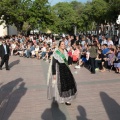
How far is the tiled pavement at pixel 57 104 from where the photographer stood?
718cm

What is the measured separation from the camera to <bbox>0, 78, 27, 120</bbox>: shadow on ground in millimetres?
7535

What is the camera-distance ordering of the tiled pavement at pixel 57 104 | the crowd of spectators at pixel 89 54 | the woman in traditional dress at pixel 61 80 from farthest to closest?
the crowd of spectators at pixel 89 54 < the woman in traditional dress at pixel 61 80 < the tiled pavement at pixel 57 104

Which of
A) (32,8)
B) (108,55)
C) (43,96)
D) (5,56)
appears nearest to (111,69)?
(108,55)

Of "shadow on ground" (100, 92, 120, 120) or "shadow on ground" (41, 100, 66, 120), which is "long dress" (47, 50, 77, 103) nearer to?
"shadow on ground" (41, 100, 66, 120)

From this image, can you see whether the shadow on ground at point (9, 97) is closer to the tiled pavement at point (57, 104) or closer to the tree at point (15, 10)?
the tiled pavement at point (57, 104)

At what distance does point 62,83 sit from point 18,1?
34.0 meters

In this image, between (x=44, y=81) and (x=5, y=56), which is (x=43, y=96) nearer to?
(x=44, y=81)

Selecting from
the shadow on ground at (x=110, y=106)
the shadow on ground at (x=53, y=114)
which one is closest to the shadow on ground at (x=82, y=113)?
the shadow on ground at (x=53, y=114)

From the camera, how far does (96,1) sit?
148ft

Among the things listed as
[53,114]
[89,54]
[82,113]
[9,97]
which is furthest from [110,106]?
[89,54]

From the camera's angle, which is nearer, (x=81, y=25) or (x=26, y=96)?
(x=26, y=96)

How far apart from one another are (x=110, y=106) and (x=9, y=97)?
10.0 feet

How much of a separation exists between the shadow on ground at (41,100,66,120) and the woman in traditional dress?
293 mm

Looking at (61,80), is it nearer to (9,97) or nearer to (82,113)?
(82,113)
